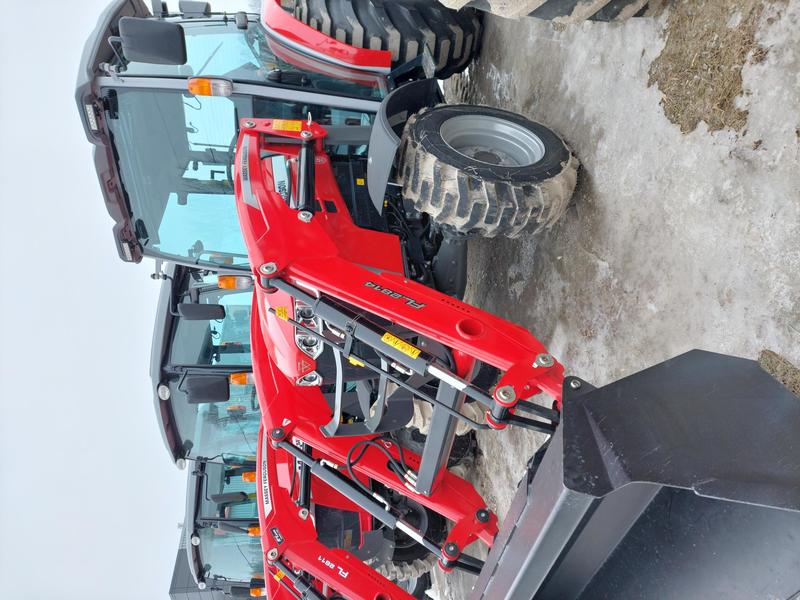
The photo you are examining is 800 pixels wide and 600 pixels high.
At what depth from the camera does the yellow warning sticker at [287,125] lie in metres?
2.89

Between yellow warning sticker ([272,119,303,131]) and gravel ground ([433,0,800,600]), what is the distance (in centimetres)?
121

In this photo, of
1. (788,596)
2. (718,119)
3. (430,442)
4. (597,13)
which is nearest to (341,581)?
(430,442)

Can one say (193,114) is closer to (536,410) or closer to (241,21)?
(241,21)

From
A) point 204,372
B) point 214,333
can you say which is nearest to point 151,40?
A: point 214,333

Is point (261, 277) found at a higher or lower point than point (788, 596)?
higher

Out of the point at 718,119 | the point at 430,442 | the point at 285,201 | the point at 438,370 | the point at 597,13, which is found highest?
the point at 597,13

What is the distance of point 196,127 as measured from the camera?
9.96 feet

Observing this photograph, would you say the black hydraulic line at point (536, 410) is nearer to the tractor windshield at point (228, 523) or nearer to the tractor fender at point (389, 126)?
the tractor fender at point (389, 126)

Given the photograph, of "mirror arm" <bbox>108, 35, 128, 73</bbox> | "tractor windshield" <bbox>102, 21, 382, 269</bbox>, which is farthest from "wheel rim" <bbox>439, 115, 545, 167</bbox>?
"mirror arm" <bbox>108, 35, 128, 73</bbox>

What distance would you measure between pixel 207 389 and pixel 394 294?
1.81 metres

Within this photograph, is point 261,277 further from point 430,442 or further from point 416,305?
point 430,442

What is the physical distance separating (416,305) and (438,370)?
280mm

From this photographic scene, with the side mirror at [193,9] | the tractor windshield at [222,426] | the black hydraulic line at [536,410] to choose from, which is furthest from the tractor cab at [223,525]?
the side mirror at [193,9]

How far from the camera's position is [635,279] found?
2.29 meters
